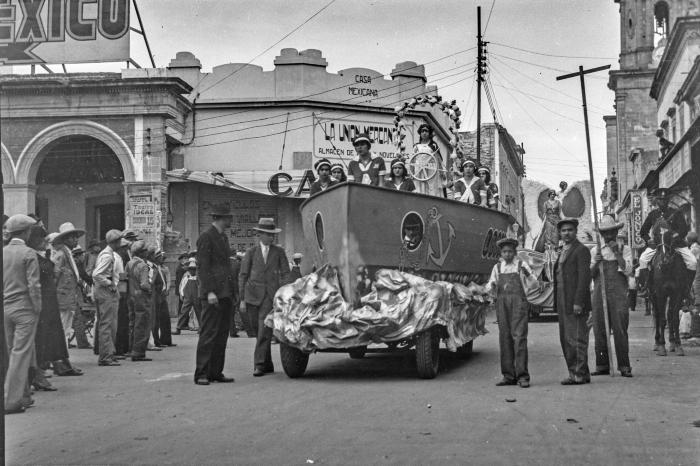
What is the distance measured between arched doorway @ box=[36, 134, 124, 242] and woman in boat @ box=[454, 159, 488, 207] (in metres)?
16.7

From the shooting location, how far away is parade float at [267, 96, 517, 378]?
9352mm

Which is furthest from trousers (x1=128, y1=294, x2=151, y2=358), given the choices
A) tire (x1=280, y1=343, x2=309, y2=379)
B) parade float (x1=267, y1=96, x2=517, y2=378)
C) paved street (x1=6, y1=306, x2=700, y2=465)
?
tire (x1=280, y1=343, x2=309, y2=379)

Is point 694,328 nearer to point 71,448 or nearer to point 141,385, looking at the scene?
point 141,385

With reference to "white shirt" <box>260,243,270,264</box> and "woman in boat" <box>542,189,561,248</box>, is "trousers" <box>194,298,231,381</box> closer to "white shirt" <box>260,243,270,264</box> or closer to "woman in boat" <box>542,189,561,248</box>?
"white shirt" <box>260,243,270,264</box>

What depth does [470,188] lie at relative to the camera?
41.1ft

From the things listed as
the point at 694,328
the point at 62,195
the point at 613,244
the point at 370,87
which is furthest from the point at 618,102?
the point at 613,244

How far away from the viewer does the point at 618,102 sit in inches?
1823

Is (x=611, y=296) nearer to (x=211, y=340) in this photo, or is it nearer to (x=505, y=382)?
(x=505, y=382)

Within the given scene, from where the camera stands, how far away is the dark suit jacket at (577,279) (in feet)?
30.1

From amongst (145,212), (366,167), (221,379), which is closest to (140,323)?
(221,379)

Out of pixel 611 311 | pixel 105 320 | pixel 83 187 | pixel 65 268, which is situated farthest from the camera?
pixel 83 187

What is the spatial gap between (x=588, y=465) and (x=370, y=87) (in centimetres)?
2533

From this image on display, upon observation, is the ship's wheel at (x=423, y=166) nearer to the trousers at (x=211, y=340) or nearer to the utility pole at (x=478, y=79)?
the trousers at (x=211, y=340)

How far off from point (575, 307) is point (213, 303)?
3.89 metres
